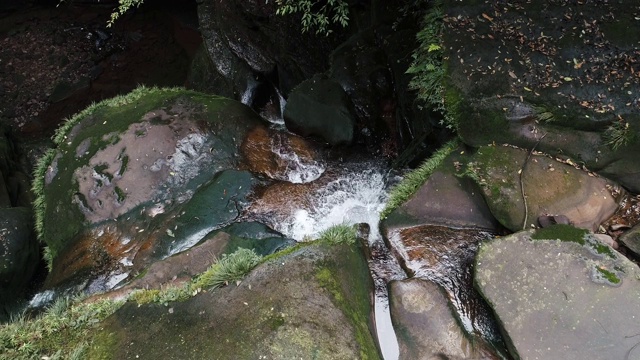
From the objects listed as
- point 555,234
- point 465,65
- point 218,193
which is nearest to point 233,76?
point 218,193

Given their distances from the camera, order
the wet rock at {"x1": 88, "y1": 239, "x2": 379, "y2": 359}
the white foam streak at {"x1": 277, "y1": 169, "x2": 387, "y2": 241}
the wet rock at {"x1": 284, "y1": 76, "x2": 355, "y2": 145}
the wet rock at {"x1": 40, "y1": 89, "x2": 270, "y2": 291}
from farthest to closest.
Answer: the wet rock at {"x1": 284, "y1": 76, "x2": 355, "y2": 145} < the white foam streak at {"x1": 277, "y1": 169, "x2": 387, "y2": 241} < the wet rock at {"x1": 40, "y1": 89, "x2": 270, "y2": 291} < the wet rock at {"x1": 88, "y1": 239, "x2": 379, "y2": 359}

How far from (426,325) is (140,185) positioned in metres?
4.84

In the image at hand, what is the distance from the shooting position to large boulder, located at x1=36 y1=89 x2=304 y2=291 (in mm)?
6672

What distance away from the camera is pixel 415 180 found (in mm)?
6117

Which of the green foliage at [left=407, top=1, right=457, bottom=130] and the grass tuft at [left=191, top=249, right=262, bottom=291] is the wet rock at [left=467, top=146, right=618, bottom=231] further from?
the grass tuft at [left=191, top=249, right=262, bottom=291]

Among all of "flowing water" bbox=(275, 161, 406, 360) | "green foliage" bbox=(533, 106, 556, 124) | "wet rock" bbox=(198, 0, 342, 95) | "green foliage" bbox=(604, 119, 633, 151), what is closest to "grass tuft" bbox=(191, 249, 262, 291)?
"flowing water" bbox=(275, 161, 406, 360)

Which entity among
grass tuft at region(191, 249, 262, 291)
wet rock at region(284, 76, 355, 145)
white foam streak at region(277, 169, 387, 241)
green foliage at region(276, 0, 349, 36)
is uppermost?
green foliage at region(276, 0, 349, 36)

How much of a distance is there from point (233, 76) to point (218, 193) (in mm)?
5108

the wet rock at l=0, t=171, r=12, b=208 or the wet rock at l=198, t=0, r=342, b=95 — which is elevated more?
the wet rock at l=198, t=0, r=342, b=95

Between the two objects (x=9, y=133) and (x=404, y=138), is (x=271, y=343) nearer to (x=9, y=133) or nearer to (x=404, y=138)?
(x=404, y=138)

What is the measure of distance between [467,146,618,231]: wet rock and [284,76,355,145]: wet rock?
2.75 m

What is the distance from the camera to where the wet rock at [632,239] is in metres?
4.88

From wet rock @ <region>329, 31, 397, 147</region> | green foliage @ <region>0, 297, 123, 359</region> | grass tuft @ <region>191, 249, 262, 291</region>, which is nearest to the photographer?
green foliage @ <region>0, 297, 123, 359</region>

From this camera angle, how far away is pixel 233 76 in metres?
11.2
